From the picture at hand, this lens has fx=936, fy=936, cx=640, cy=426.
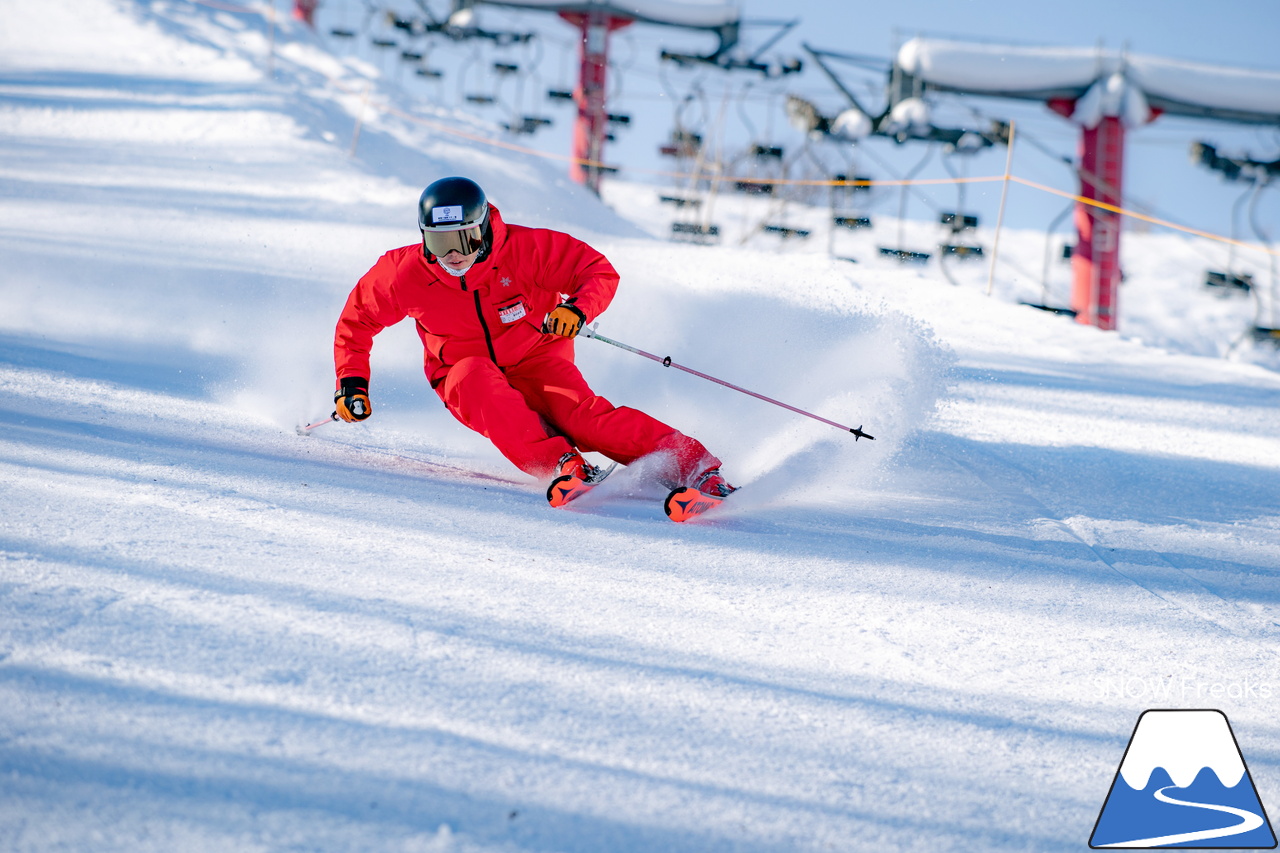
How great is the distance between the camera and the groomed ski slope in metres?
1.37

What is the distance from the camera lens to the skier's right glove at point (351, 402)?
10.7 feet

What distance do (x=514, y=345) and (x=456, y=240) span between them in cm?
45

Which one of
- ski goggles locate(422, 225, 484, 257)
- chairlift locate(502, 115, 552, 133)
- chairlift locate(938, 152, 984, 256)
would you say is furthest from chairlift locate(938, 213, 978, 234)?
ski goggles locate(422, 225, 484, 257)

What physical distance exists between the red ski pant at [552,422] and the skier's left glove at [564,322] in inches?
10.9

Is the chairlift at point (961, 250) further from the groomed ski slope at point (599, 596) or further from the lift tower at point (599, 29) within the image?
the groomed ski slope at point (599, 596)

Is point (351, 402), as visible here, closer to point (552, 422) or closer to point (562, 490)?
point (552, 422)

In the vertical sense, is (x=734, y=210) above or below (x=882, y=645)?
above

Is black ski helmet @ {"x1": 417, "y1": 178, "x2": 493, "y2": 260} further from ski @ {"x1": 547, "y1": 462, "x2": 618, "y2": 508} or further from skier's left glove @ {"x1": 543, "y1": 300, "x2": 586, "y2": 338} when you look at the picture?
ski @ {"x1": 547, "y1": 462, "x2": 618, "y2": 508}

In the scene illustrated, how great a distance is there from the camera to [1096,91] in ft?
43.2

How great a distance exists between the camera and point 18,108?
10016mm

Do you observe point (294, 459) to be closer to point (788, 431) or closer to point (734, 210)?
point (788, 431)

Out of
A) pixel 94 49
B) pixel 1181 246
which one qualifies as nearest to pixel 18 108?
pixel 94 49

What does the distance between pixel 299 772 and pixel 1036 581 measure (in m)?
1.98

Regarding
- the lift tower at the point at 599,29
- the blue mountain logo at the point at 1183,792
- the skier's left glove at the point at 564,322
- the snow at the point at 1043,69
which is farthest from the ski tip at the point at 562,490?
the lift tower at the point at 599,29
